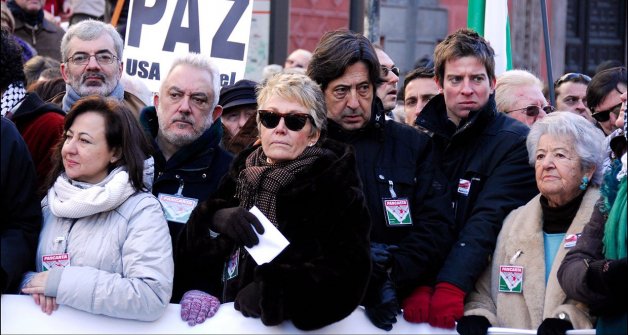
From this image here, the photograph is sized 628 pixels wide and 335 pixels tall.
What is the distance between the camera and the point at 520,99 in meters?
7.68

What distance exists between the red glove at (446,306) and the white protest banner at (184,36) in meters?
2.66

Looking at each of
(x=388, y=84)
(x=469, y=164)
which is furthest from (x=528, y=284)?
(x=388, y=84)

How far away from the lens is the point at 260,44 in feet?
45.5

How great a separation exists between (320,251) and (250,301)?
0.40 m

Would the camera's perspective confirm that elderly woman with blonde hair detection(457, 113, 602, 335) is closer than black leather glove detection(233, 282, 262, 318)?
No

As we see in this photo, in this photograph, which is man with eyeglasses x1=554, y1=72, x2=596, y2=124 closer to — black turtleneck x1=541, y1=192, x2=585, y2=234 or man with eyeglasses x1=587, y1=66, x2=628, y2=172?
man with eyeglasses x1=587, y1=66, x2=628, y2=172

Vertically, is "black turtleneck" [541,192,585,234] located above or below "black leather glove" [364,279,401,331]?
above

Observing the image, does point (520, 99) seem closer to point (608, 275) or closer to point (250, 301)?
point (608, 275)

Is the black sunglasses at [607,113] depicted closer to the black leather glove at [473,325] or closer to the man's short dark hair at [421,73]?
the man's short dark hair at [421,73]

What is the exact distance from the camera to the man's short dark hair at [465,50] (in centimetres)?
650

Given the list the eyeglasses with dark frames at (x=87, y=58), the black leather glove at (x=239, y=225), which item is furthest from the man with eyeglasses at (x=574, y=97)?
the black leather glove at (x=239, y=225)

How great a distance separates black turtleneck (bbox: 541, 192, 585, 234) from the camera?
19.2 feet

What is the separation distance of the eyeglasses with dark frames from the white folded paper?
7.01 ft

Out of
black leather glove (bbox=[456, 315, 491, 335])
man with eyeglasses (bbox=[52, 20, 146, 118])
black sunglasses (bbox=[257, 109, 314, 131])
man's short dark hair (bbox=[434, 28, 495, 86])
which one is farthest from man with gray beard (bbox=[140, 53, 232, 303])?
black leather glove (bbox=[456, 315, 491, 335])
